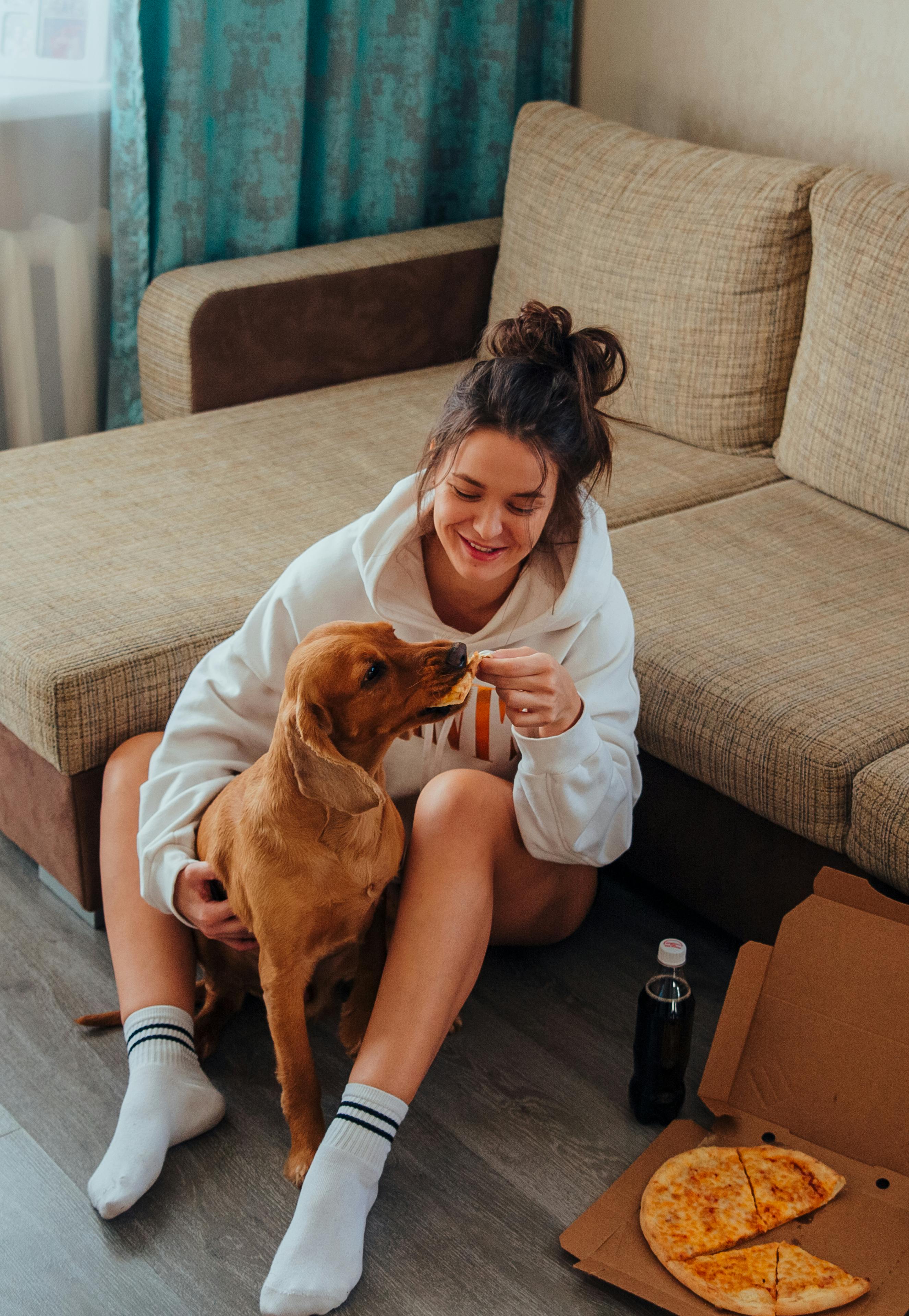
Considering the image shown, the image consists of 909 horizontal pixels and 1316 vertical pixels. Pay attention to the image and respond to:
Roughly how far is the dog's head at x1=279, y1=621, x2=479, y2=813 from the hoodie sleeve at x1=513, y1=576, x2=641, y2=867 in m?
0.18

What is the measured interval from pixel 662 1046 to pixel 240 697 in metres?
0.67

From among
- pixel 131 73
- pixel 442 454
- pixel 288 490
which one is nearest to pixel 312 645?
pixel 442 454

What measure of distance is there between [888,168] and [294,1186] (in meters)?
2.12

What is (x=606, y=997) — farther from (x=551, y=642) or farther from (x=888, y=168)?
(x=888, y=168)

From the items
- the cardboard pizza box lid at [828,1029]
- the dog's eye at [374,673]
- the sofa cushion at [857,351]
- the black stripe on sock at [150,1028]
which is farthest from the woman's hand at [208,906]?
the sofa cushion at [857,351]

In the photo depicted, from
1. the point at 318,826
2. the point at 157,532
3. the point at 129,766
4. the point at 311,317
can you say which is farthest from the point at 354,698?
the point at 311,317

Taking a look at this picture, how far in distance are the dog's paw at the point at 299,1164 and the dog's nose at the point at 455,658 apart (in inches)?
22.9

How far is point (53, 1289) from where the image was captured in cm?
141

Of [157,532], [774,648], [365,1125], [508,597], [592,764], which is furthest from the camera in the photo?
[157,532]

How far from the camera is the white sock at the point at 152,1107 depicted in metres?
1.48

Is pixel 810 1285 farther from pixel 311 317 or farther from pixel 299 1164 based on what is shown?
pixel 311 317

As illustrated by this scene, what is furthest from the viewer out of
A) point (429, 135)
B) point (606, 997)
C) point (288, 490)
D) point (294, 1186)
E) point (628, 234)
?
point (429, 135)

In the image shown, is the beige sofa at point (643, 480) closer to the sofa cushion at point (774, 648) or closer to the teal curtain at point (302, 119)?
the sofa cushion at point (774, 648)

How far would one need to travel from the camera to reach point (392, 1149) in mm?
1610
